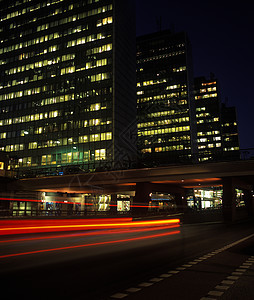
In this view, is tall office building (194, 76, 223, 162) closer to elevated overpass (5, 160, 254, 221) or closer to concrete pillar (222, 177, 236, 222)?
elevated overpass (5, 160, 254, 221)

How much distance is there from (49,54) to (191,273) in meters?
95.1

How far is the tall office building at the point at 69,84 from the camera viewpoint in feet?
266

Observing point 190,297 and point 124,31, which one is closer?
point 190,297

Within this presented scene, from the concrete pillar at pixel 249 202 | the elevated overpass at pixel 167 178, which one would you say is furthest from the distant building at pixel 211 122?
the elevated overpass at pixel 167 178

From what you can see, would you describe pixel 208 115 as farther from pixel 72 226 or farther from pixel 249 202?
pixel 72 226

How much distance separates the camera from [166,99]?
143 meters

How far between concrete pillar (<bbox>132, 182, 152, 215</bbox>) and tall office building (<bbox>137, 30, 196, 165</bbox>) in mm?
89144

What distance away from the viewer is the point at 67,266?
8766 mm

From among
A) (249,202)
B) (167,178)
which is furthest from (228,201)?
(249,202)

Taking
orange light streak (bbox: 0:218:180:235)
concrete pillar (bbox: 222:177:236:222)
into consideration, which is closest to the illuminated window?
concrete pillar (bbox: 222:177:236:222)

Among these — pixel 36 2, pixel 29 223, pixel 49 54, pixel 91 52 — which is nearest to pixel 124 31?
pixel 91 52

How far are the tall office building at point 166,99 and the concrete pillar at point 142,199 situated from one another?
8914 centimetres

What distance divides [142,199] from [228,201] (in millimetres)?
11737

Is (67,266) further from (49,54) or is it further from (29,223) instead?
(49,54)
